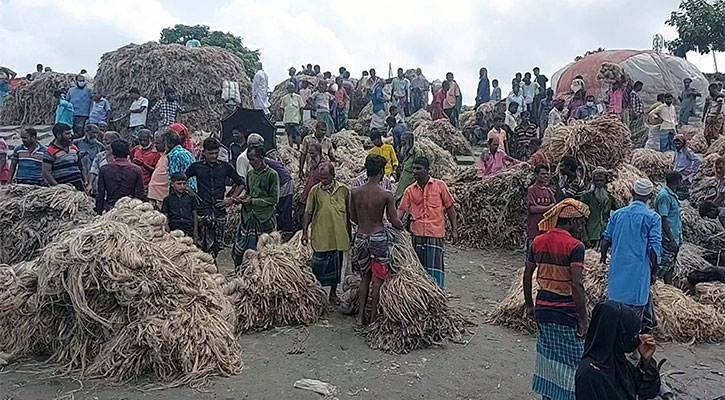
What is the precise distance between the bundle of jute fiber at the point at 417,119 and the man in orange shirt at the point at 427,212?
34.2ft

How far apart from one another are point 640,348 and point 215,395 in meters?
3.33

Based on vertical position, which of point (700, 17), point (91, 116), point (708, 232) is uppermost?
point (700, 17)

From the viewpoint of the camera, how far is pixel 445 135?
1739cm

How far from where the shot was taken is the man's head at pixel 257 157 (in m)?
7.65

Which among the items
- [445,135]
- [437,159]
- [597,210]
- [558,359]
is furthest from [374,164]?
[445,135]

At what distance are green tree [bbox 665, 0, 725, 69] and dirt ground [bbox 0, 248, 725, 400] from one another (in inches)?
979

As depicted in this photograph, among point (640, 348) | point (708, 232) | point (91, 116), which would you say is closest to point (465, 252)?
point (708, 232)

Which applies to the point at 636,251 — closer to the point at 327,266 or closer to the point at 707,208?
the point at 327,266

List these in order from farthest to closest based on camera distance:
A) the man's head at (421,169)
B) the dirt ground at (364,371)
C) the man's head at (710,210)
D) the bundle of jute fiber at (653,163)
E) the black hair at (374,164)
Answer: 1. the bundle of jute fiber at (653,163)
2. the man's head at (710,210)
3. the man's head at (421,169)
4. the black hair at (374,164)
5. the dirt ground at (364,371)

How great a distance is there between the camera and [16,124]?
20.6m

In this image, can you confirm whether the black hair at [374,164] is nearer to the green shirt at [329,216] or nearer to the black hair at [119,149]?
the green shirt at [329,216]

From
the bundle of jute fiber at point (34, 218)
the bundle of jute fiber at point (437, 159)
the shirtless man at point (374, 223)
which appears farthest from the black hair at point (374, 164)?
the bundle of jute fiber at point (437, 159)

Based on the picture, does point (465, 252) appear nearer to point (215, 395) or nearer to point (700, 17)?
point (215, 395)

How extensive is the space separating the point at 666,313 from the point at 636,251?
1.75m
